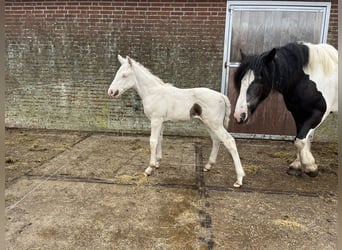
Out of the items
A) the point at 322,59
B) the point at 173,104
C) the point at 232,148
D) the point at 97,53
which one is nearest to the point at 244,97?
the point at 232,148

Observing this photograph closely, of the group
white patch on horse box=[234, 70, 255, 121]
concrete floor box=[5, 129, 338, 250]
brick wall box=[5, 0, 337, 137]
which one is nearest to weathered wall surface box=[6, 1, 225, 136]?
brick wall box=[5, 0, 337, 137]

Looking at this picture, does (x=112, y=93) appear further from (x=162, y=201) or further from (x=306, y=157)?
(x=306, y=157)

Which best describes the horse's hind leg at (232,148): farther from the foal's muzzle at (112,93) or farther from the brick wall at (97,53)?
the brick wall at (97,53)

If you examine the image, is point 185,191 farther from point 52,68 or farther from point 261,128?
point 52,68

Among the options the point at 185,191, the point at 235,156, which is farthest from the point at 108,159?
the point at 235,156

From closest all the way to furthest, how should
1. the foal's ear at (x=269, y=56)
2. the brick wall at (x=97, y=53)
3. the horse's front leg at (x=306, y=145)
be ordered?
the foal's ear at (x=269, y=56)
the horse's front leg at (x=306, y=145)
the brick wall at (x=97, y=53)

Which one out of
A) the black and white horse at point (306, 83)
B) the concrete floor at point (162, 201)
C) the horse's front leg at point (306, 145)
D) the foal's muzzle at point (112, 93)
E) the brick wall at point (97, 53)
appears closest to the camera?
the concrete floor at point (162, 201)

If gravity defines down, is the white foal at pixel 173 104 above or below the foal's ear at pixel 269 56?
below

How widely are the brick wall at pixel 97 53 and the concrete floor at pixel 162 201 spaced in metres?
1.25

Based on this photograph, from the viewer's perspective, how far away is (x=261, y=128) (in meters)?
5.39

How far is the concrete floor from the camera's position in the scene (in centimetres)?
230

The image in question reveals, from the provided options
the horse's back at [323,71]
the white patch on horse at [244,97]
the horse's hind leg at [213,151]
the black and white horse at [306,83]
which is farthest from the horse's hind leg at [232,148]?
the horse's back at [323,71]

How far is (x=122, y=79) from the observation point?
3.47 metres

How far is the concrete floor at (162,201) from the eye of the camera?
90.7 inches
